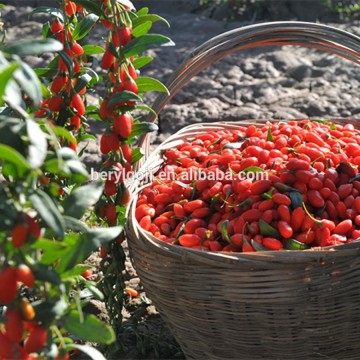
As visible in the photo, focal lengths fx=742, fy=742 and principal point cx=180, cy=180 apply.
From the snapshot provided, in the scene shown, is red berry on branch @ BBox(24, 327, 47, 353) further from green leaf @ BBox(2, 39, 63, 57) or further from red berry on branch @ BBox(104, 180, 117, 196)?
red berry on branch @ BBox(104, 180, 117, 196)

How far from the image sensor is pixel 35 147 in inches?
36.8

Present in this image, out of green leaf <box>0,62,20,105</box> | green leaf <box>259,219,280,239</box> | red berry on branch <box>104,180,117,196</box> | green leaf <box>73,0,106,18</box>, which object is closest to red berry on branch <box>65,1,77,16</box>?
green leaf <box>73,0,106,18</box>

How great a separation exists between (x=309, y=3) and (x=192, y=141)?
2.70 m

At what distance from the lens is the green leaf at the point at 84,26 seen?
1646 mm

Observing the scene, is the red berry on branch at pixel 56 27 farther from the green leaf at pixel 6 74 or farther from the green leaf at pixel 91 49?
the green leaf at pixel 6 74

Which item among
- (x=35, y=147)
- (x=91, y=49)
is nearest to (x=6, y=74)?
(x=35, y=147)

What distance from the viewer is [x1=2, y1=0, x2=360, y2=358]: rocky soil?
3250 millimetres

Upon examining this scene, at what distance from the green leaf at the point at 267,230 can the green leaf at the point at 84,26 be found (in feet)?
1.87

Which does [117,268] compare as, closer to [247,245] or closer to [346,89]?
[247,245]

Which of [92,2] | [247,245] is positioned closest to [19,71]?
[92,2]

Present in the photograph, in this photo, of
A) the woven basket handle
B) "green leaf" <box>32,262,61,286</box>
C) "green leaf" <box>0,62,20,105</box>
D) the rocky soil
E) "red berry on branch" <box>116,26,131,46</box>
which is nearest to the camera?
"green leaf" <box>0,62,20,105</box>

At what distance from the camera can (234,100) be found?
3.43 metres

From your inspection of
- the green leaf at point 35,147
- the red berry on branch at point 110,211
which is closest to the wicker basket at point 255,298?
the red berry on branch at point 110,211

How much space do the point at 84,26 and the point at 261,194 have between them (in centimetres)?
55
